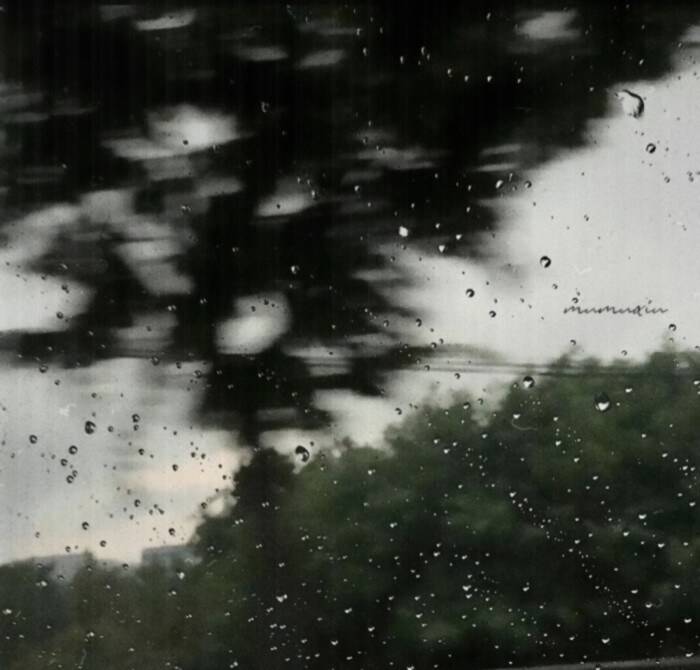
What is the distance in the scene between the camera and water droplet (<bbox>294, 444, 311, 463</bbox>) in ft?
3.24

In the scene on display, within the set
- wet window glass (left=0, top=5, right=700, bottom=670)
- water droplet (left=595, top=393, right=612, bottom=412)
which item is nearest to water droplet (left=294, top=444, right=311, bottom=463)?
wet window glass (left=0, top=5, right=700, bottom=670)

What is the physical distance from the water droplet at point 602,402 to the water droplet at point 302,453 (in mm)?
343

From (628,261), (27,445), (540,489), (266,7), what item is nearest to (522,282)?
(628,261)

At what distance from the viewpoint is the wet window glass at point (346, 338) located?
3.19 ft

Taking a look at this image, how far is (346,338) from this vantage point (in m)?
1.00

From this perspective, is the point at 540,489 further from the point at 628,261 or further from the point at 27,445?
the point at 27,445

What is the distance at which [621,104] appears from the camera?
1041 millimetres

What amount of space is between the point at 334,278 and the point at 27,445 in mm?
395
